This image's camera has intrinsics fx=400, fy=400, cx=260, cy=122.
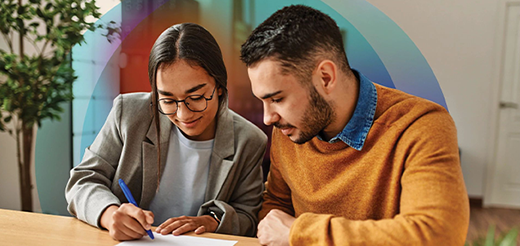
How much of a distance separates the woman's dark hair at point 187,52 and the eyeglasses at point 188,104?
0.07m

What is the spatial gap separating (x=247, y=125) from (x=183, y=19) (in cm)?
88

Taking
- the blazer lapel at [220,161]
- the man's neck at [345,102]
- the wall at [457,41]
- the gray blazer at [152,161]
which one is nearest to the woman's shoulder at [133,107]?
the gray blazer at [152,161]

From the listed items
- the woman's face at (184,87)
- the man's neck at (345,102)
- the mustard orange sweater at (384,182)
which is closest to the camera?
the mustard orange sweater at (384,182)

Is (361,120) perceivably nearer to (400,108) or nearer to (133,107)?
(400,108)

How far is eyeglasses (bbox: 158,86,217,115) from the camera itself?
119cm

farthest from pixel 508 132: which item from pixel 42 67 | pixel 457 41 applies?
pixel 42 67

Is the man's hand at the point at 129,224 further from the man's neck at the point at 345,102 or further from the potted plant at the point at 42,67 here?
the potted plant at the point at 42,67

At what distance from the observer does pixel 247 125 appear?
137 centimetres

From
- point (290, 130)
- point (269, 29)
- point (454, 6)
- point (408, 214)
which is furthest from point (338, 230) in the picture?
point (454, 6)

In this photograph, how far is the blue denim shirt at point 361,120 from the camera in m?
0.98

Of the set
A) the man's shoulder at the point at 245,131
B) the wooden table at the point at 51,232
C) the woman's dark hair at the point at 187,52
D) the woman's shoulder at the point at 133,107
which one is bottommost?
the wooden table at the point at 51,232

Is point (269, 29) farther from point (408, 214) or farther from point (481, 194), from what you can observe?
point (481, 194)

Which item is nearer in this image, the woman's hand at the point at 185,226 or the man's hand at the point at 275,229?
the man's hand at the point at 275,229

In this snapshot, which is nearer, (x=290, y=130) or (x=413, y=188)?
(x=413, y=188)
